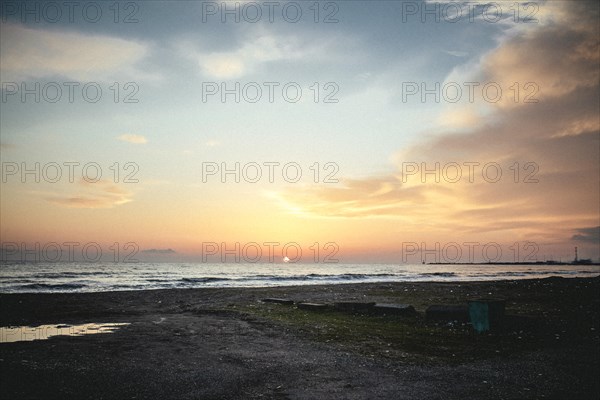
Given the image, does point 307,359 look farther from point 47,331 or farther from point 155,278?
point 155,278

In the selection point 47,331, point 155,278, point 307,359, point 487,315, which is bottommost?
point 155,278

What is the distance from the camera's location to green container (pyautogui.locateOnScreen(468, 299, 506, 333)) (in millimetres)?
11250

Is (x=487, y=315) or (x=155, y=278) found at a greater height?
(x=487, y=315)

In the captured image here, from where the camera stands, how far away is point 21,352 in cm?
855

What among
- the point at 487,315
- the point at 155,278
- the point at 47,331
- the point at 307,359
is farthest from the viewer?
the point at 155,278

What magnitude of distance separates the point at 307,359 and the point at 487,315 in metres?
6.42

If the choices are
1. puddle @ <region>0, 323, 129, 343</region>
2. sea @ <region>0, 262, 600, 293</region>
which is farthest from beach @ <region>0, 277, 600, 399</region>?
sea @ <region>0, 262, 600, 293</region>

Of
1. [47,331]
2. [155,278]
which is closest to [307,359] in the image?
[47,331]

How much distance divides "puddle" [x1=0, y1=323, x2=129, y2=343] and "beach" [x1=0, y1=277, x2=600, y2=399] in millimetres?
557

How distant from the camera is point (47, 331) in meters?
11.6

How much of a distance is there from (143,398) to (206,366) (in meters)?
1.96

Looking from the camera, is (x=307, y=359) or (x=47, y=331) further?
(x=47, y=331)

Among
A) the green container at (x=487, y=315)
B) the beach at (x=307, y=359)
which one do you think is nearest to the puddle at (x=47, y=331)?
the beach at (x=307, y=359)

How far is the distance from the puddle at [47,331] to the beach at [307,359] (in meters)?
0.56
